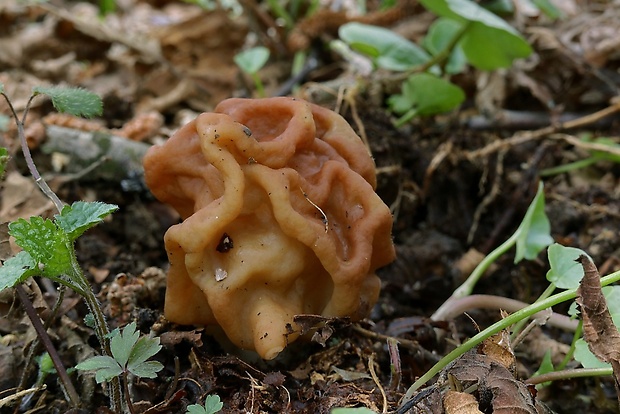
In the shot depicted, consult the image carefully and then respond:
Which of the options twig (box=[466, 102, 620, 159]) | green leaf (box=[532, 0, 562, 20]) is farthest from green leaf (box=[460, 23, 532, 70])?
green leaf (box=[532, 0, 562, 20])

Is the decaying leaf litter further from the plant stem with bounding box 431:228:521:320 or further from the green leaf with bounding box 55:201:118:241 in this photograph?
the green leaf with bounding box 55:201:118:241

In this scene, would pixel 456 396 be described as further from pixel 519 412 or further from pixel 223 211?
pixel 223 211

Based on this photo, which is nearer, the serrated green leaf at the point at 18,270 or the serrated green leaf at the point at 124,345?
the serrated green leaf at the point at 18,270

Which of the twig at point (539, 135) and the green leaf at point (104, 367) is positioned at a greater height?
the green leaf at point (104, 367)

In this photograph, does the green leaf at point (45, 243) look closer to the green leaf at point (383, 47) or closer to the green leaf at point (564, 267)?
the green leaf at point (564, 267)

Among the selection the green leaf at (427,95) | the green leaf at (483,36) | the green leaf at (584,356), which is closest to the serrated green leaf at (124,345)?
the green leaf at (584,356)

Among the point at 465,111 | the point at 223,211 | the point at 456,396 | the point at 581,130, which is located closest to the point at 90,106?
the point at 223,211

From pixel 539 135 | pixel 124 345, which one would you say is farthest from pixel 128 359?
pixel 539 135
